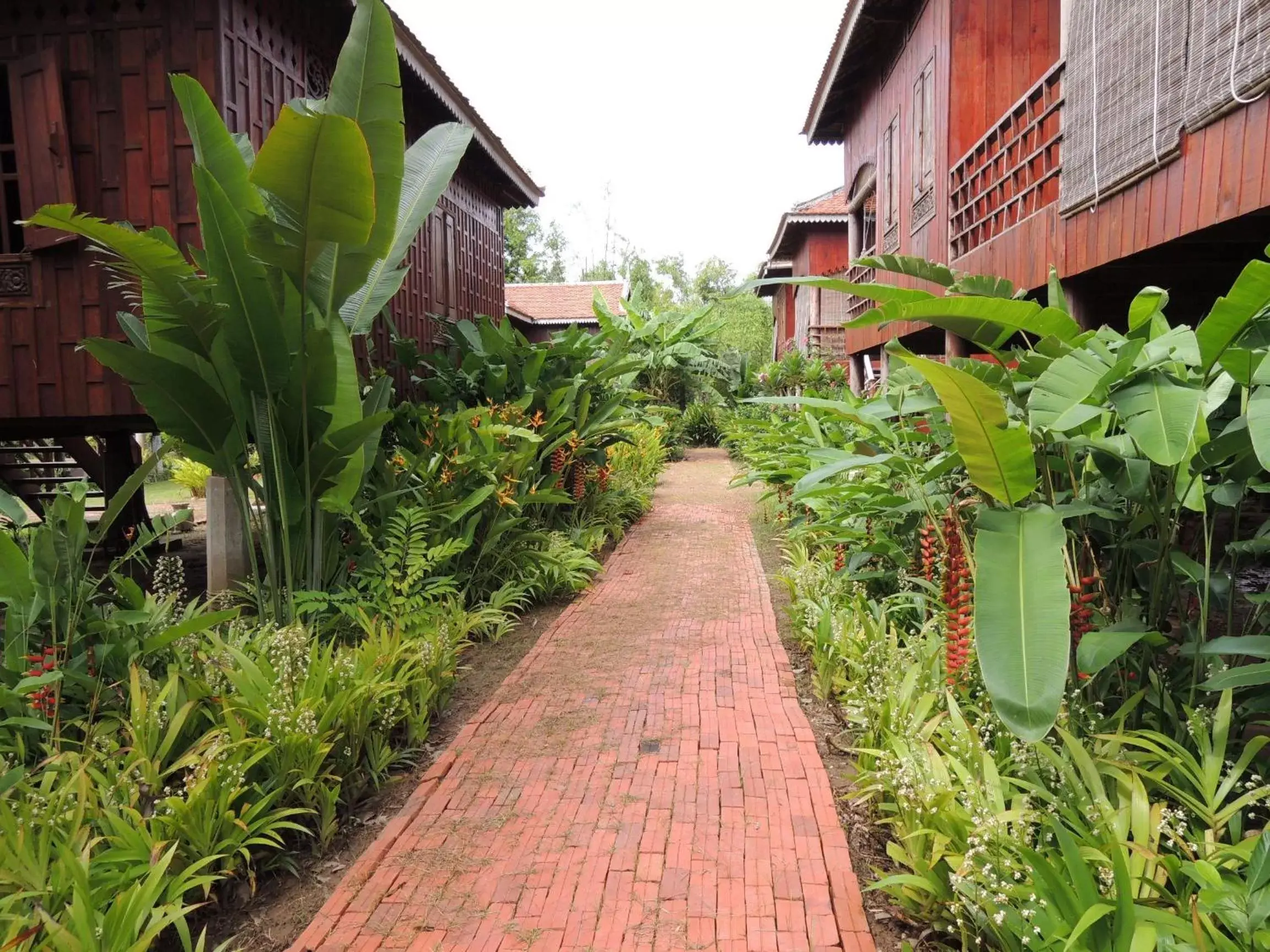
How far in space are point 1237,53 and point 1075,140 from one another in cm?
165

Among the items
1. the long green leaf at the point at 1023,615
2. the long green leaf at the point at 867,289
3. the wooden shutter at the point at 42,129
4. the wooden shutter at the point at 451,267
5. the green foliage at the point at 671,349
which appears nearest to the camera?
the long green leaf at the point at 1023,615

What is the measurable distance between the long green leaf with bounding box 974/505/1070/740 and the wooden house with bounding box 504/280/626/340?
60.2 feet

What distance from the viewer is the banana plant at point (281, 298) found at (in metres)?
3.54

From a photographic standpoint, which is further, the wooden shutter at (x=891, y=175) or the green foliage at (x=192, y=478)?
the green foliage at (x=192, y=478)

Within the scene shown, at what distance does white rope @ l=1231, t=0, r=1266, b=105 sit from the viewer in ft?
11.2

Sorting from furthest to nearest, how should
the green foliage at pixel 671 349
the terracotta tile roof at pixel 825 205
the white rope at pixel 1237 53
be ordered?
the terracotta tile roof at pixel 825 205 < the green foliage at pixel 671 349 < the white rope at pixel 1237 53

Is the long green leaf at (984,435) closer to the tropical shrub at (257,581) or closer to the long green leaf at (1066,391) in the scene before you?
the long green leaf at (1066,391)

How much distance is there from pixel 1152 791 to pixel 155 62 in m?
6.64

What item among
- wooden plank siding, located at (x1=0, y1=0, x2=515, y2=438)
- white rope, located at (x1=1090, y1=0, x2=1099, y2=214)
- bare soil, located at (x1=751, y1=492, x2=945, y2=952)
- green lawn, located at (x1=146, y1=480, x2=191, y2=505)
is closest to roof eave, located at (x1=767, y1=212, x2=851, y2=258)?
green lawn, located at (x1=146, y1=480, x2=191, y2=505)

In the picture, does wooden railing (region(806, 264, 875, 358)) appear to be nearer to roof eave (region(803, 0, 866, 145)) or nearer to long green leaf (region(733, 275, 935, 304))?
roof eave (region(803, 0, 866, 145))

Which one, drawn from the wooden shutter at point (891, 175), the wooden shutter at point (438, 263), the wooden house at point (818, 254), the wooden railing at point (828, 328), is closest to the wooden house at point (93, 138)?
the wooden shutter at point (438, 263)

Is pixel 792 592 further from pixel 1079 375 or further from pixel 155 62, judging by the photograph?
pixel 155 62

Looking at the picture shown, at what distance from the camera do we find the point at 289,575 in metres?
4.36

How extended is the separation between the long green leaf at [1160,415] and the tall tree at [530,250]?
3853 cm
